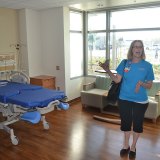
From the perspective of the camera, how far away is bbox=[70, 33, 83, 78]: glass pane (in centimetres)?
531

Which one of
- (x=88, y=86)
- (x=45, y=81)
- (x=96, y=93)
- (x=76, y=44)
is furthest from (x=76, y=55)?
(x=96, y=93)

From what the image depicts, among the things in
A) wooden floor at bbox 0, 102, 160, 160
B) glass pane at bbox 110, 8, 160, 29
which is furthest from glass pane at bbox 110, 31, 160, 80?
wooden floor at bbox 0, 102, 160, 160

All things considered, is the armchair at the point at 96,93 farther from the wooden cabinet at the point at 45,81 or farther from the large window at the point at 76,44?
the wooden cabinet at the point at 45,81

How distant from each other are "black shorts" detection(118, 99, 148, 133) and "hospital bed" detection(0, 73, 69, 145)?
1.00 metres

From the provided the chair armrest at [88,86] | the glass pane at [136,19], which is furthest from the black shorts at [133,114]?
the glass pane at [136,19]

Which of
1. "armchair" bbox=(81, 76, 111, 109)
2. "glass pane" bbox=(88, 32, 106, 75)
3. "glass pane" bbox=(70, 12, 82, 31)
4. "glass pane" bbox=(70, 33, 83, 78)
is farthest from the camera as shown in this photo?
"glass pane" bbox=(88, 32, 106, 75)

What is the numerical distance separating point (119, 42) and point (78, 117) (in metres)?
2.25

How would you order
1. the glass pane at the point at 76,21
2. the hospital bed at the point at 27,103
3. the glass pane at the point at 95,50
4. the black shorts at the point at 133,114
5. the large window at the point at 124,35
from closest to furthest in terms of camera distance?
the black shorts at the point at 133,114, the hospital bed at the point at 27,103, the large window at the point at 124,35, the glass pane at the point at 76,21, the glass pane at the point at 95,50

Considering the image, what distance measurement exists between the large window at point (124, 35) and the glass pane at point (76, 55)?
0.27 metres

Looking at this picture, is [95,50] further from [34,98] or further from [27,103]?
[27,103]

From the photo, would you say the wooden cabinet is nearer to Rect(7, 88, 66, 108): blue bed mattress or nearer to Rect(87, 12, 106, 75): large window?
Rect(87, 12, 106, 75): large window

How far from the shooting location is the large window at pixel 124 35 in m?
4.77

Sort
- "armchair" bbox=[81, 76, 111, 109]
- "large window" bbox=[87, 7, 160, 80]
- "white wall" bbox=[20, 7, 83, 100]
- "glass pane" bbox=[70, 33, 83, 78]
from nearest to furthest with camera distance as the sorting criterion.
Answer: "armchair" bbox=[81, 76, 111, 109], "large window" bbox=[87, 7, 160, 80], "white wall" bbox=[20, 7, 83, 100], "glass pane" bbox=[70, 33, 83, 78]

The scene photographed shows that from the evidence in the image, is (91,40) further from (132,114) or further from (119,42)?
(132,114)
